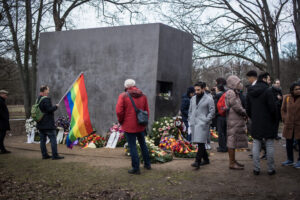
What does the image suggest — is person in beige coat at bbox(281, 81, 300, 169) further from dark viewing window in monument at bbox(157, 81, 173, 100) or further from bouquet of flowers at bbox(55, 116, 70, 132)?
bouquet of flowers at bbox(55, 116, 70, 132)

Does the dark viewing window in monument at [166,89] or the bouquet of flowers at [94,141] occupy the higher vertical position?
the dark viewing window in monument at [166,89]

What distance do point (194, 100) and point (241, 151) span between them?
283 centimetres

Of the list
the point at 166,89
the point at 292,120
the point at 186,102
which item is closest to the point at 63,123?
the point at 166,89

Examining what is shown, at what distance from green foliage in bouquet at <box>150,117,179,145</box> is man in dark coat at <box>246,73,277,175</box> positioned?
11.3 feet

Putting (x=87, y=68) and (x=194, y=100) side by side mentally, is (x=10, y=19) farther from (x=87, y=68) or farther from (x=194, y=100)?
(x=194, y=100)

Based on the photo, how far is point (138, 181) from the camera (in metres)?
5.25

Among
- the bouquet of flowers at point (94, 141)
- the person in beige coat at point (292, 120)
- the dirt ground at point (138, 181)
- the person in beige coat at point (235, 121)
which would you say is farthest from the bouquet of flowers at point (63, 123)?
the person in beige coat at point (292, 120)

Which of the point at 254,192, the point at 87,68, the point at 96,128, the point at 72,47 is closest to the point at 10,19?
the point at 72,47

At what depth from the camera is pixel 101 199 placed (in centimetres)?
449

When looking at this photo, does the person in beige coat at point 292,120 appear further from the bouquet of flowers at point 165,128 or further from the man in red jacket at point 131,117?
the bouquet of flowers at point 165,128

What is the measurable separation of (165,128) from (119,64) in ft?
9.85

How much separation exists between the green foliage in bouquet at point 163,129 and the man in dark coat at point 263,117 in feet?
11.3

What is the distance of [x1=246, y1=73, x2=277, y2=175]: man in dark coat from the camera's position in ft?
16.9

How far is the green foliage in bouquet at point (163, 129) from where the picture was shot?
27.9ft
